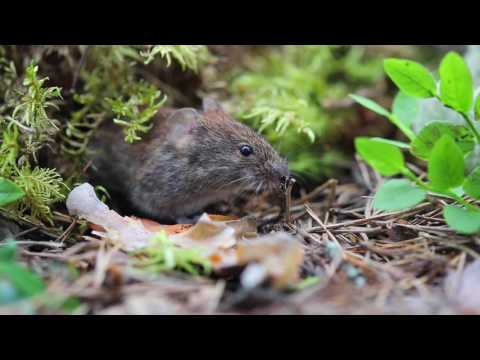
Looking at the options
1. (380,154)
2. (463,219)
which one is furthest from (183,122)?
(463,219)

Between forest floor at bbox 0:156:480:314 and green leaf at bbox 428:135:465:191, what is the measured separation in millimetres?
370

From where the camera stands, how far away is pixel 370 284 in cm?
266

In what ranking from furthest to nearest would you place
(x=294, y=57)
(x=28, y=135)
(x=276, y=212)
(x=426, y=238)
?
(x=294, y=57)
(x=276, y=212)
(x=28, y=135)
(x=426, y=238)

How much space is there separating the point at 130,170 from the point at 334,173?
86.3 inches

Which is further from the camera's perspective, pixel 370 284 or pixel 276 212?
pixel 276 212

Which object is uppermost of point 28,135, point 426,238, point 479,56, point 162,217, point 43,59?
point 479,56

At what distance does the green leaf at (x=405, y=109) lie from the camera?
3709mm

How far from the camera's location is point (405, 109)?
373cm

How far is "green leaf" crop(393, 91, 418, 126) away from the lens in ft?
12.2

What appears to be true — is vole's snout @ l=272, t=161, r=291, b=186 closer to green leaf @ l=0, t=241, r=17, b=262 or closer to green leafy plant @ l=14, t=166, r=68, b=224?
green leafy plant @ l=14, t=166, r=68, b=224

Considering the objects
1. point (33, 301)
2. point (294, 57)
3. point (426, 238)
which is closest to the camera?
point (33, 301)

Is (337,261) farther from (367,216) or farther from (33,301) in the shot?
(33,301)

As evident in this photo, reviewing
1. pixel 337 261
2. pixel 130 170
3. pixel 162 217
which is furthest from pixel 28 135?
pixel 337 261

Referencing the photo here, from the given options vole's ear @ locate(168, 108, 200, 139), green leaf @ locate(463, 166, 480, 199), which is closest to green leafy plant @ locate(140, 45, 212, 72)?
vole's ear @ locate(168, 108, 200, 139)
